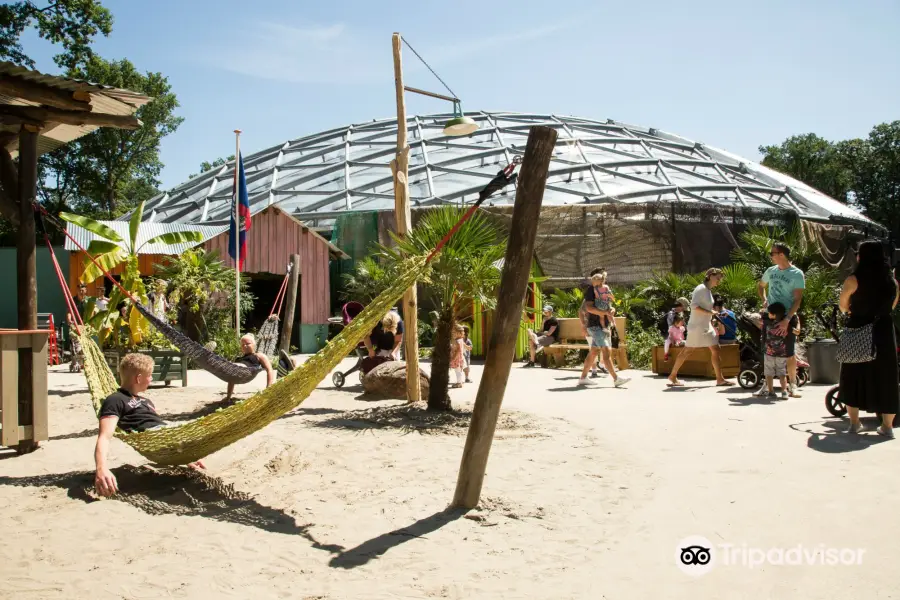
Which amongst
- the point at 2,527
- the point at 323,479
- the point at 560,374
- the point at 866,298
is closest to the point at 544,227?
the point at 560,374

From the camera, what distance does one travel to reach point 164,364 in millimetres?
9297

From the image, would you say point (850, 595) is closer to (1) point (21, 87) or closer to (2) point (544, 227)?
(1) point (21, 87)

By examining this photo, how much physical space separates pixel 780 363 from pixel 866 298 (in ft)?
7.58

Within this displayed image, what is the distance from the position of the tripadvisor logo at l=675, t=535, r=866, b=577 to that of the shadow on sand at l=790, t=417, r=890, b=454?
2039 mm

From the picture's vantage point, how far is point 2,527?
346 cm

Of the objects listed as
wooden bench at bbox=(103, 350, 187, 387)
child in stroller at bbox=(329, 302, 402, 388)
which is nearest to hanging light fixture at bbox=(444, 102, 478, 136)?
child in stroller at bbox=(329, 302, 402, 388)

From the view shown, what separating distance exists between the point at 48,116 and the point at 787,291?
7126mm

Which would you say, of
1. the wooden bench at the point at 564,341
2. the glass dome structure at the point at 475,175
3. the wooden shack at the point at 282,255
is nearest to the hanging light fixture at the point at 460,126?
the wooden bench at the point at 564,341

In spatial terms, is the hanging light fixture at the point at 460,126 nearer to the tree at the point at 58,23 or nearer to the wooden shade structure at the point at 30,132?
the wooden shade structure at the point at 30,132

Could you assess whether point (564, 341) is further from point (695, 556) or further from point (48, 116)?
point (695, 556)

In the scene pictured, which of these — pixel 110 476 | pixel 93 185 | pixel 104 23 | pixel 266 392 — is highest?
pixel 104 23

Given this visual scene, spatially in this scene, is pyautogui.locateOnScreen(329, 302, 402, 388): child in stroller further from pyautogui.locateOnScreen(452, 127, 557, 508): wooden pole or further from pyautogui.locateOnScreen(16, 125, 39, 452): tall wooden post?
pyautogui.locateOnScreen(452, 127, 557, 508): wooden pole

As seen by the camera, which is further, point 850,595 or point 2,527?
point 2,527

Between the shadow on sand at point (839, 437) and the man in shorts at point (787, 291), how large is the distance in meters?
1.55
